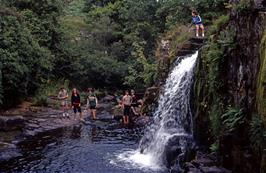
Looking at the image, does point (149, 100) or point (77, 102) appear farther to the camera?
point (149, 100)

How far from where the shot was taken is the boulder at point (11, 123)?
19391 mm

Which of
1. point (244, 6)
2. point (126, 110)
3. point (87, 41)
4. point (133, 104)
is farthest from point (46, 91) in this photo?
point (244, 6)

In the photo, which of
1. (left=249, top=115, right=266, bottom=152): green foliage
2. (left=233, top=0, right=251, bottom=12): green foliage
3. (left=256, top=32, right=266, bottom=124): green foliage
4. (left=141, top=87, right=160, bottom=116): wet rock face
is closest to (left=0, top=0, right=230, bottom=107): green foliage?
(left=141, top=87, right=160, bottom=116): wet rock face

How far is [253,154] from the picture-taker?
10.6 meters

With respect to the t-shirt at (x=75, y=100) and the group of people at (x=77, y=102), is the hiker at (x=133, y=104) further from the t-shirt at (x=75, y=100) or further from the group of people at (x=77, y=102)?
the t-shirt at (x=75, y=100)

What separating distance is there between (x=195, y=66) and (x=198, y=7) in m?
9.24

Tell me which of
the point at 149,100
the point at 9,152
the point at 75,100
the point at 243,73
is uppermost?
the point at 243,73

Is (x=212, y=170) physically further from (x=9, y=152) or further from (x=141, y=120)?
(x=141, y=120)

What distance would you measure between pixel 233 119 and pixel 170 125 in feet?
19.3

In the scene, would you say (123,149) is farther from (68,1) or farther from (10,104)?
(68,1)

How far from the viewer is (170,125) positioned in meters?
16.9

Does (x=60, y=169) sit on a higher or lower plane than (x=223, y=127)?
lower

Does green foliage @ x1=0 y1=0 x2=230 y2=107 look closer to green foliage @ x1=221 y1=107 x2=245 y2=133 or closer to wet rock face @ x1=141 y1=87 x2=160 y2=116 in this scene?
wet rock face @ x1=141 y1=87 x2=160 y2=116

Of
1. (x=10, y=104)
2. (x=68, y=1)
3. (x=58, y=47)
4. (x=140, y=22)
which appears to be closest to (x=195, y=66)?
(x=10, y=104)
